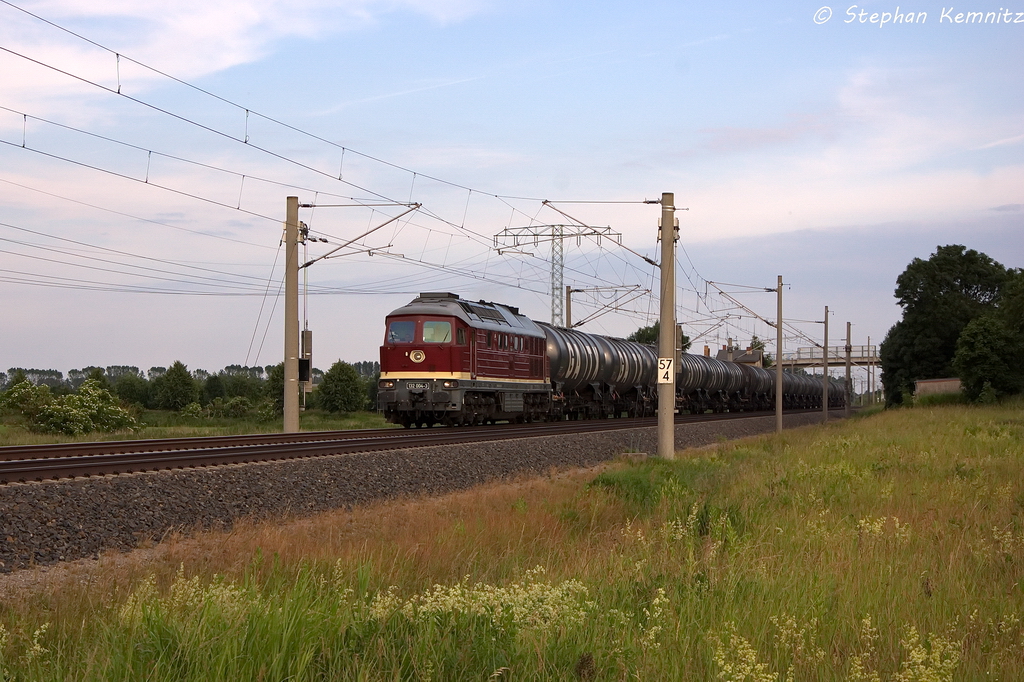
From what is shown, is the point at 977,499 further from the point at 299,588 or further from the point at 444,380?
the point at 444,380

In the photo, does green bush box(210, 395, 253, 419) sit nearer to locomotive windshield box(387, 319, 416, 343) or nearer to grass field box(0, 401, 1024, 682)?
locomotive windshield box(387, 319, 416, 343)

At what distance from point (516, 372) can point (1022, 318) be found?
1305 inches

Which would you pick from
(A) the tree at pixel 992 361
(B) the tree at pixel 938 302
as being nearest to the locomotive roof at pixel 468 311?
(A) the tree at pixel 992 361

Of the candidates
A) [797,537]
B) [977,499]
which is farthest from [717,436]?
[797,537]

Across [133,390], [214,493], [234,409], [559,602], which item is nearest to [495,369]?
[214,493]

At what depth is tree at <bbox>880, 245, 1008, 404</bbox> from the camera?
78938mm

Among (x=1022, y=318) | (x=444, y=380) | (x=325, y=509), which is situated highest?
(x=1022, y=318)

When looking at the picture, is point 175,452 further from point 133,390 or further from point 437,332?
point 133,390

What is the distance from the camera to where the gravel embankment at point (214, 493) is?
10.4 metres

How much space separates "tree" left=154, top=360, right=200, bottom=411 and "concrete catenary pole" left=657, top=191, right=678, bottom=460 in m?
57.7

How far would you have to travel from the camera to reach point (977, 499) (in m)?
12.4

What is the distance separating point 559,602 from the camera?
568cm

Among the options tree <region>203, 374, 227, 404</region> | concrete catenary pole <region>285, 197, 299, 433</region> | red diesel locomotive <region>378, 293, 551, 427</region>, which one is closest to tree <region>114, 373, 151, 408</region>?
tree <region>203, 374, 227, 404</region>

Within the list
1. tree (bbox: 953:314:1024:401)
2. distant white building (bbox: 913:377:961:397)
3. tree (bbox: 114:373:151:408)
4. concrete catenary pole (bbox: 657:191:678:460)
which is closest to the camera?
concrete catenary pole (bbox: 657:191:678:460)
